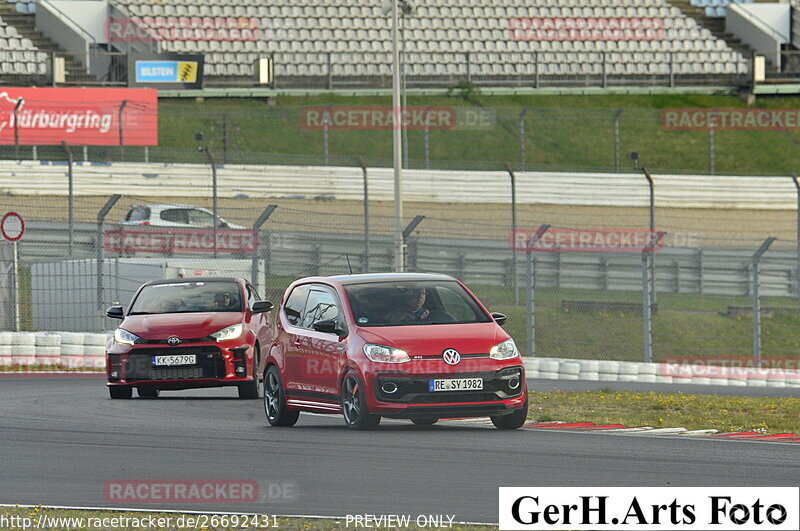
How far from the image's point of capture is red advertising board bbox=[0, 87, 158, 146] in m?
32.8

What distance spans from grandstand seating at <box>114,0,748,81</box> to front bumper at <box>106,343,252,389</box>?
26.3m

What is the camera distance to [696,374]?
70.2 ft

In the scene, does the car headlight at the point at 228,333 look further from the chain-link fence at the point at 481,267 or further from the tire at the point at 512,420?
A: the chain-link fence at the point at 481,267

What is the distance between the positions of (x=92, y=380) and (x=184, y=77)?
2147 centimetres

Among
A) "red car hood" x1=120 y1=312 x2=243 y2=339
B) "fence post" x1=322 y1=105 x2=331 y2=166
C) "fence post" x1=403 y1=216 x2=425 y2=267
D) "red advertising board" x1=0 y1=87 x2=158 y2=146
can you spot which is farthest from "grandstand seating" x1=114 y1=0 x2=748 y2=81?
"red car hood" x1=120 y1=312 x2=243 y2=339

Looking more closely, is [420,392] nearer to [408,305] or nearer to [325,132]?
[408,305]

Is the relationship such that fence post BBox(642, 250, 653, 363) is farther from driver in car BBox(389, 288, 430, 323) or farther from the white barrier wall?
the white barrier wall

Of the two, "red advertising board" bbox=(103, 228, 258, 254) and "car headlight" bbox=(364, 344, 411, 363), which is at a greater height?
"red advertising board" bbox=(103, 228, 258, 254)

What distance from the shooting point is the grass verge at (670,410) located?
44.1 ft

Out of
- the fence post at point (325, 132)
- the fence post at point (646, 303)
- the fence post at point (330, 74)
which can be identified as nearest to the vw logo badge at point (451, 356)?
the fence post at point (646, 303)

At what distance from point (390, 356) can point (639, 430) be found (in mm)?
2477

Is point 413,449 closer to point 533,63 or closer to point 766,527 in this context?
point 766,527

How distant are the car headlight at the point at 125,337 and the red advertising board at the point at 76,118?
17.5 meters

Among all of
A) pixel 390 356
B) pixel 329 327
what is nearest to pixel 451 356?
pixel 390 356
